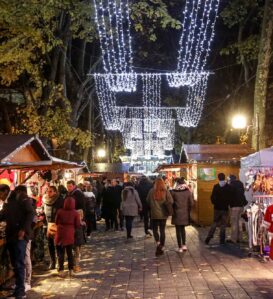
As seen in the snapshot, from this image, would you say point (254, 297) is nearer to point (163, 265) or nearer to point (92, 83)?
point (163, 265)

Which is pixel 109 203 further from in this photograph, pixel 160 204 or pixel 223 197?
pixel 160 204

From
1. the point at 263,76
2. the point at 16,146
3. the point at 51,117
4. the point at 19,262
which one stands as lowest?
the point at 19,262

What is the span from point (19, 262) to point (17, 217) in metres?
0.70

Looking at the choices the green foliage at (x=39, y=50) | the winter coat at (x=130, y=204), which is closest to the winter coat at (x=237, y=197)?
the winter coat at (x=130, y=204)

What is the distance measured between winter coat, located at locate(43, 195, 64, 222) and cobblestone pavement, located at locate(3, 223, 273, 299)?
43.1 inches

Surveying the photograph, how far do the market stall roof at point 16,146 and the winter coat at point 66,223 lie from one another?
55.8 inches

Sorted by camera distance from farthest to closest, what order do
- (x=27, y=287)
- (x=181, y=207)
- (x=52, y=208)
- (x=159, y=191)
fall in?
(x=181, y=207)
(x=159, y=191)
(x=52, y=208)
(x=27, y=287)

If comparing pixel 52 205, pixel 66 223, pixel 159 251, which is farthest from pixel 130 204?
pixel 66 223

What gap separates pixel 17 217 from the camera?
800 cm

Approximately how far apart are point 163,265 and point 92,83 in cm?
1788

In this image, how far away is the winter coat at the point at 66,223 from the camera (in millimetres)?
9688

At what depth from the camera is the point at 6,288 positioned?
27.9 ft

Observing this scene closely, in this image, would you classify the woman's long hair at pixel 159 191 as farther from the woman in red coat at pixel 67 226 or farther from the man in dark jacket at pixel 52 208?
the woman in red coat at pixel 67 226

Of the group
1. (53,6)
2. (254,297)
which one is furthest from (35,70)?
(254,297)
